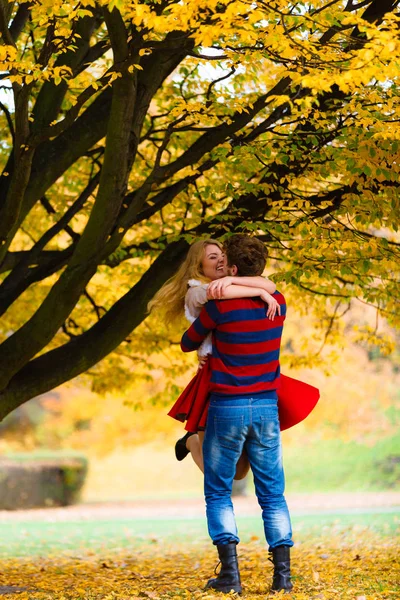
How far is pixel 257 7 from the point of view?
4703 millimetres

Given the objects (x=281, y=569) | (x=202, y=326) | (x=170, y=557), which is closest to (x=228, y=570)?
(x=281, y=569)

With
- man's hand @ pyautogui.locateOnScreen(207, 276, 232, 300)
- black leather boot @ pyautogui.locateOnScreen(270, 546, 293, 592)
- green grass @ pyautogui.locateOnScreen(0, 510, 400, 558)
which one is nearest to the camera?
man's hand @ pyautogui.locateOnScreen(207, 276, 232, 300)

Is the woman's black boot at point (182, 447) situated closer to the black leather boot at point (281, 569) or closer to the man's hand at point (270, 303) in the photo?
the black leather boot at point (281, 569)

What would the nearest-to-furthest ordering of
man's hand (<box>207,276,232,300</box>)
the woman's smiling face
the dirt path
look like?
man's hand (<box>207,276,232,300</box>) < the woman's smiling face < the dirt path

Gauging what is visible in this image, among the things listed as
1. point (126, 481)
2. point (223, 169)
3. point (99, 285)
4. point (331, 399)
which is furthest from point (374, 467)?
point (223, 169)

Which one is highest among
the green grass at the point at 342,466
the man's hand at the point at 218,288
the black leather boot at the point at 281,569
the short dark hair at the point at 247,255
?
the green grass at the point at 342,466

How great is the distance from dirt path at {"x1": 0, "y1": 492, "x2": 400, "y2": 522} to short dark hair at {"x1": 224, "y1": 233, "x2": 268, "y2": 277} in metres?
12.7

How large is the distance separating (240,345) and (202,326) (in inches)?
9.3

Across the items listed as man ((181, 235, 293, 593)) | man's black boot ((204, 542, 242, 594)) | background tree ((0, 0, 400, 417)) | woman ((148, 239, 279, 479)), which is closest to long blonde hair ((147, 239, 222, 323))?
woman ((148, 239, 279, 479))

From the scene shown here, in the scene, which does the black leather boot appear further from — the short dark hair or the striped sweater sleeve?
the short dark hair

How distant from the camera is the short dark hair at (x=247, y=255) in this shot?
14.9ft

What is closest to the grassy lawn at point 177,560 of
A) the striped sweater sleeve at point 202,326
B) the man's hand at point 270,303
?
the striped sweater sleeve at point 202,326

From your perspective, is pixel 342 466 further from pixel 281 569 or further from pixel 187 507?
pixel 281 569

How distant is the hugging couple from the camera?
A: 174 inches
